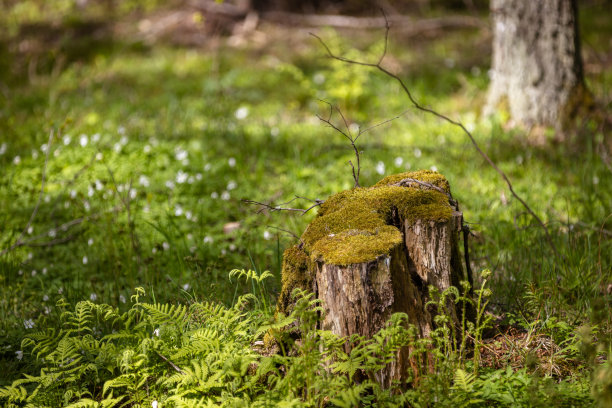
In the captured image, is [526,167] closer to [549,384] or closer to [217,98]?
[549,384]

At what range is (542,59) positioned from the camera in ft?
19.7

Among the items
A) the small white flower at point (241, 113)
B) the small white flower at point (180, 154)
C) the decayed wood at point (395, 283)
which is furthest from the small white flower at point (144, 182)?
A: the decayed wood at point (395, 283)

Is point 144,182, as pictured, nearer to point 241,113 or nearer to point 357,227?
point 241,113

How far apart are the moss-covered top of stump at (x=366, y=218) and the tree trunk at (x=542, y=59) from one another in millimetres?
3755

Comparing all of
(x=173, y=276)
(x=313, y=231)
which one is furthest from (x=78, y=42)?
(x=313, y=231)

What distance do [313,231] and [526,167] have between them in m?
3.65

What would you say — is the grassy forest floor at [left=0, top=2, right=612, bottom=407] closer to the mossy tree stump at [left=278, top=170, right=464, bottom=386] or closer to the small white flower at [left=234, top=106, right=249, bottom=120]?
the small white flower at [left=234, top=106, right=249, bottom=120]

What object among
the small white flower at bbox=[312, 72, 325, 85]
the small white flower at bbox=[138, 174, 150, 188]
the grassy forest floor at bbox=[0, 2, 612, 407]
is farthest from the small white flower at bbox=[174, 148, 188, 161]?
the small white flower at bbox=[312, 72, 325, 85]

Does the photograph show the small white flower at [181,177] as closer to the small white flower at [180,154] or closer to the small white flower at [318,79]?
the small white flower at [180,154]

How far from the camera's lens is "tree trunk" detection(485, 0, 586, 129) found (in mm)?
5918

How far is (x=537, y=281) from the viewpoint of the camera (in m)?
3.33

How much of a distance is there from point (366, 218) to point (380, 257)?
42 cm

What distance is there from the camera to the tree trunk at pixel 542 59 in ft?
19.4

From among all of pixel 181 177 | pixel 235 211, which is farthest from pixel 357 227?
pixel 181 177
